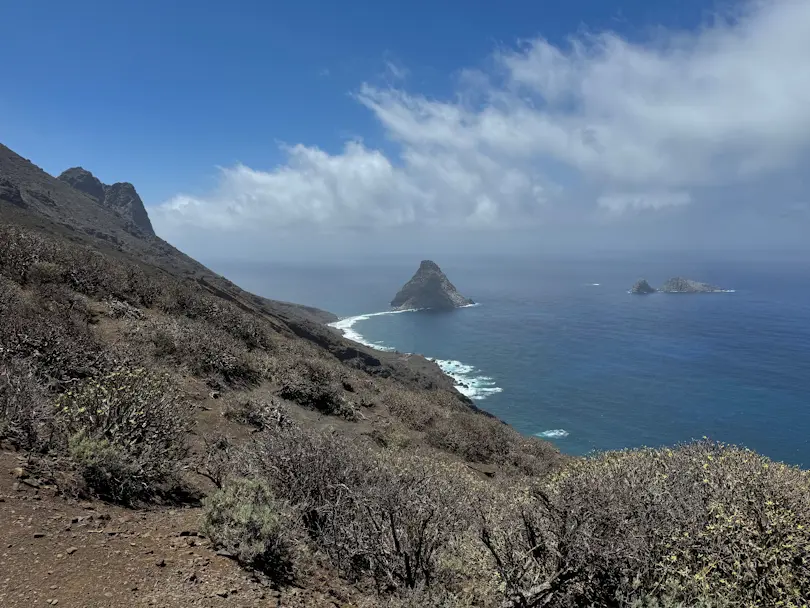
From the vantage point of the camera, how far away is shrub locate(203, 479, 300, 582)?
5570 millimetres

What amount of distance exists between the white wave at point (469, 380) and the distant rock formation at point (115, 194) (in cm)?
7897

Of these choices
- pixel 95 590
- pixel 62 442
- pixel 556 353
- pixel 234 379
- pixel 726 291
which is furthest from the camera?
pixel 726 291

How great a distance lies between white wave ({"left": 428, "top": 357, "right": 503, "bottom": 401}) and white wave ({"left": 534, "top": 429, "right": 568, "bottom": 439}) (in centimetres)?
1347

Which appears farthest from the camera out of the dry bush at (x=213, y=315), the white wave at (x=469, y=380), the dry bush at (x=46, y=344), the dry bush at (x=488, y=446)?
the white wave at (x=469, y=380)

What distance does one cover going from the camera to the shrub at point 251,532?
5.57 metres

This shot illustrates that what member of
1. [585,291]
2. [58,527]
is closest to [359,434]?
[58,527]

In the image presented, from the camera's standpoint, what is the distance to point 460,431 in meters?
19.5

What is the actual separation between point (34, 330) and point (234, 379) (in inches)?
263

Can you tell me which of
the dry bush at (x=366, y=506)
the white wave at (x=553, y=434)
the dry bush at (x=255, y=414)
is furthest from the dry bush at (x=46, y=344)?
the white wave at (x=553, y=434)

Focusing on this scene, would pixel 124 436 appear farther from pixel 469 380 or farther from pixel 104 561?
pixel 469 380

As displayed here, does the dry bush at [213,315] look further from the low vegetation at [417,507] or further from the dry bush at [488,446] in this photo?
the low vegetation at [417,507]

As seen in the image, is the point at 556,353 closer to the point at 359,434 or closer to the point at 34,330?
the point at 359,434

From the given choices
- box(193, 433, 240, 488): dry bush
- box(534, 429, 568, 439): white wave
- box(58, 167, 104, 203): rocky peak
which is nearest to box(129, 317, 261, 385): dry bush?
box(193, 433, 240, 488): dry bush

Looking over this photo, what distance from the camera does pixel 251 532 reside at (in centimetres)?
578
